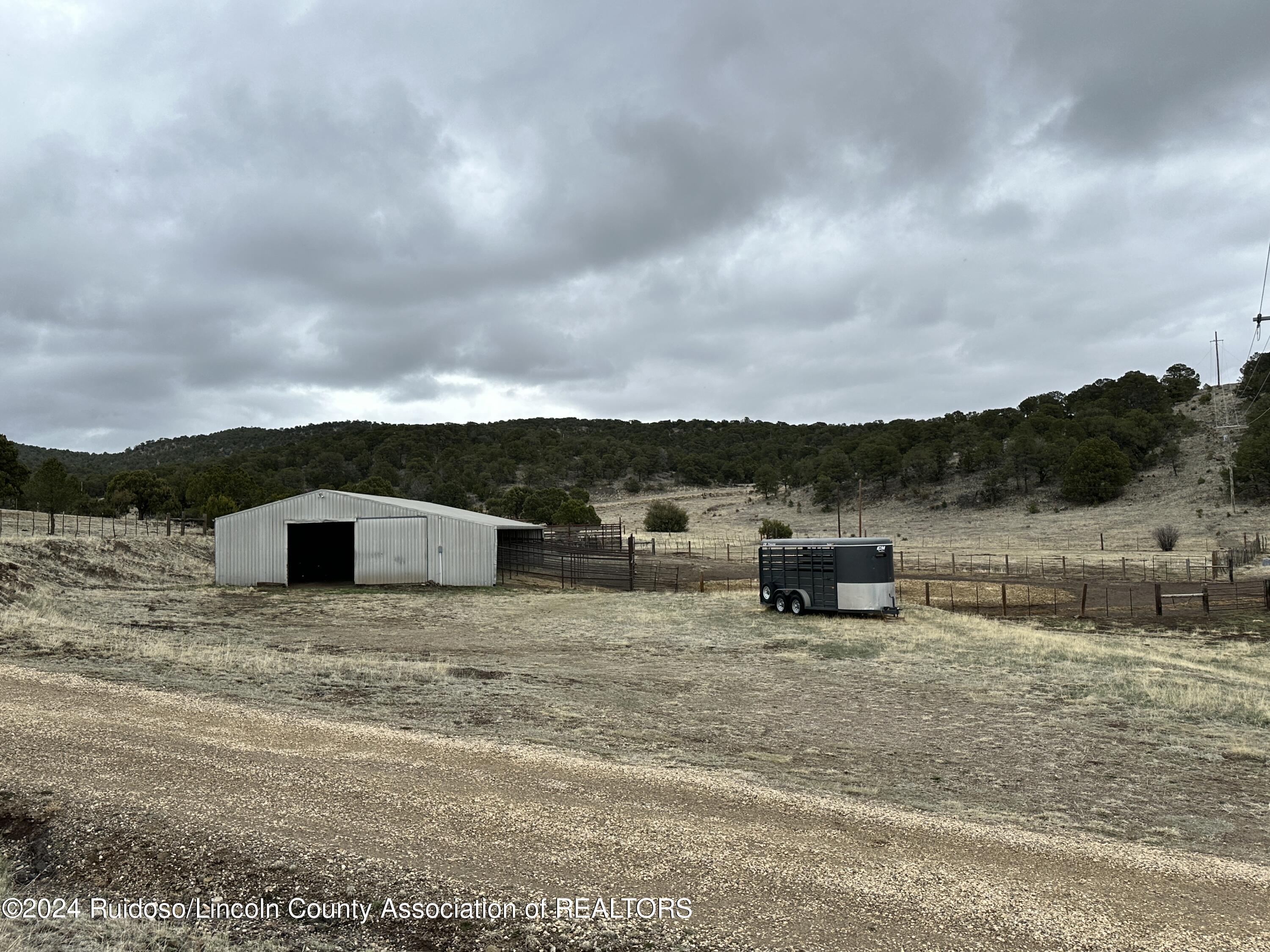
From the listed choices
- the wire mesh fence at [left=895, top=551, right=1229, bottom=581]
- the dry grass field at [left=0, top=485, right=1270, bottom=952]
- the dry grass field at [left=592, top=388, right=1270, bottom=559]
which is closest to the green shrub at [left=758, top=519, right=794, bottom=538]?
the dry grass field at [left=592, top=388, right=1270, bottom=559]

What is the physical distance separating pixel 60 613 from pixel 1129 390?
391 feet

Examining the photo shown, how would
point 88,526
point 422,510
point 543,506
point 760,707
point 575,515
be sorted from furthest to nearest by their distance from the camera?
point 543,506 < point 575,515 < point 88,526 < point 422,510 < point 760,707

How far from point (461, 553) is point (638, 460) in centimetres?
11037

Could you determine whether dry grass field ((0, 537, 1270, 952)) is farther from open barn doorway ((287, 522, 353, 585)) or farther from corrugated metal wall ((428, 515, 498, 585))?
open barn doorway ((287, 522, 353, 585))

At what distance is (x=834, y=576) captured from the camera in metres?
26.3

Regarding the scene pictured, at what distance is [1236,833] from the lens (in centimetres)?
768

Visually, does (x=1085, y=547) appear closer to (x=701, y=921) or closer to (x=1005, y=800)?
(x=1005, y=800)

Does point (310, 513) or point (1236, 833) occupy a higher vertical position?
point (310, 513)

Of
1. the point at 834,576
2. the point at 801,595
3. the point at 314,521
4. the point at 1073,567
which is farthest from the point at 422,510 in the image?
the point at 1073,567

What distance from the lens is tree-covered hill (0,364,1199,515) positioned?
7562 cm

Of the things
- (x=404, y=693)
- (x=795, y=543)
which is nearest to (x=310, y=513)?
(x=795, y=543)

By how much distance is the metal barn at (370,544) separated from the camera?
120 feet

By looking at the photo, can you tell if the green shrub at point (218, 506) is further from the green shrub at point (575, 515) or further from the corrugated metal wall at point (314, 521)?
the green shrub at point (575, 515)

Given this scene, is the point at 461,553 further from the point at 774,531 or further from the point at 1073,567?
the point at 774,531
